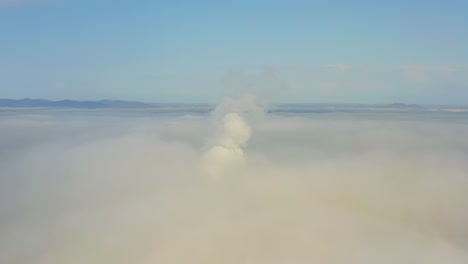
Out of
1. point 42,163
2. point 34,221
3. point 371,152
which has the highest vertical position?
point 371,152

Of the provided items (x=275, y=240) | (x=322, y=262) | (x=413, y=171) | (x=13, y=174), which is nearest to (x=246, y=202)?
(x=275, y=240)

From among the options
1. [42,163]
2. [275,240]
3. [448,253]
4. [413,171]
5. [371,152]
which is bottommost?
[42,163]

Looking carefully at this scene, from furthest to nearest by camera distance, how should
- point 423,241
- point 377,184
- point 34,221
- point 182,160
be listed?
point 182,160 < point 377,184 < point 34,221 < point 423,241

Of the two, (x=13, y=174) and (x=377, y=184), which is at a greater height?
(x=377, y=184)

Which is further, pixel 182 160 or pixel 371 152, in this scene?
pixel 371 152

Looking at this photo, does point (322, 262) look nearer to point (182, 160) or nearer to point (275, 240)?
point (275, 240)

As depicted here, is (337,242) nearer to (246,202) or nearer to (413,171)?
(246,202)

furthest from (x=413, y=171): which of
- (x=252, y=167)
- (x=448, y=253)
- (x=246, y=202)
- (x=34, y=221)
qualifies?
(x=34, y=221)

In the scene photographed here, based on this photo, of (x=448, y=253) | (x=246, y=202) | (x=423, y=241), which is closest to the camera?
(x=448, y=253)

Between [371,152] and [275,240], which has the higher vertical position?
[371,152]
